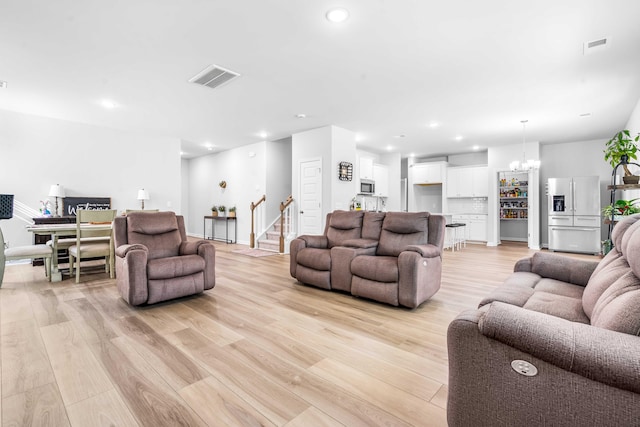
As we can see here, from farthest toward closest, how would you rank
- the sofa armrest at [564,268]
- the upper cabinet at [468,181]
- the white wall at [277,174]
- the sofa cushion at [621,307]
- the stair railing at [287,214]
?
the upper cabinet at [468,181], the white wall at [277,174], the stair railing at [287,214], the sofa armrest at [564,268], the sofa cushion at [621,307]

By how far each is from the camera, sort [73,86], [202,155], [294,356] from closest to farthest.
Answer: [294,356] < [73,86] < [202,155]

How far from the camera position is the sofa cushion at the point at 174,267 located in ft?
10.0

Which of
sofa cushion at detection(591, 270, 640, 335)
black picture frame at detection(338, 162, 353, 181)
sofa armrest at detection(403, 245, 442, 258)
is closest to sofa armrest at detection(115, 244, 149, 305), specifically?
sofa armrest at detection(403, 245, 442, 258)

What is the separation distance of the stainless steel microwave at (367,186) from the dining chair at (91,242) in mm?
5700

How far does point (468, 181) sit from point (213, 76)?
772 centimetres

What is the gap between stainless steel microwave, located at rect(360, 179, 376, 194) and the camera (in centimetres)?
821

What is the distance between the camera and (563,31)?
2.94m

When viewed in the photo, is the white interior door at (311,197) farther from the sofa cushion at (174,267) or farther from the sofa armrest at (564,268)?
the sofa armrest at (564,268)

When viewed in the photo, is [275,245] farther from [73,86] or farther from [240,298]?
[73,86]

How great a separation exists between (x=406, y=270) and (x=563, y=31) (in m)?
2.80

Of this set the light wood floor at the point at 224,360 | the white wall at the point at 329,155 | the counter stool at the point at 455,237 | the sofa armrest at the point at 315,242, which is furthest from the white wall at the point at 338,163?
the light wood floor at the point at 224,360

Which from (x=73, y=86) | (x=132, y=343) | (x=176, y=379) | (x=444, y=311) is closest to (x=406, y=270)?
(x=444, y=311)

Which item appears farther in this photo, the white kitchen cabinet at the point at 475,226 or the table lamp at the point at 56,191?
the white kitchen cabinet at the point at 475,226

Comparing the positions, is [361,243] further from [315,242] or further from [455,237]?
[455,237]
